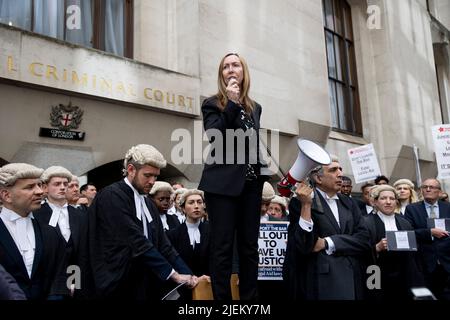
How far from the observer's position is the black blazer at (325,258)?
12.3ft

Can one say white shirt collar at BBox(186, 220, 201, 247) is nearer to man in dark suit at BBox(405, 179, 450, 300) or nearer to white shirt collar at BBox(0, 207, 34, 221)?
white shirt collar at BBox(0, 207, 34, 221)

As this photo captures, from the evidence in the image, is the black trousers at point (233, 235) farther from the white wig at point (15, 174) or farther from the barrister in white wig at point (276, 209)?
the barrister in white wig at point (276, 209)

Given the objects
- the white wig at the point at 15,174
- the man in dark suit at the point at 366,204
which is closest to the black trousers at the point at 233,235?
the white wig at the point at 15,174

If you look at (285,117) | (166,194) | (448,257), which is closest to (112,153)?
(166,194)

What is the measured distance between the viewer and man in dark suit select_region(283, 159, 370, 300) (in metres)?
3.75

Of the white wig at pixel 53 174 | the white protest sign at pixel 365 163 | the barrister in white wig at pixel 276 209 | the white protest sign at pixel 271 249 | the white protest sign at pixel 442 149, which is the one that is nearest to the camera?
the white protest sign at pixel 271 249

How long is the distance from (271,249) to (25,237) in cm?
242

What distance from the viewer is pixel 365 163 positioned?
894 centimetres

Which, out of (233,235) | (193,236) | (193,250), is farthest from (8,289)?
(193,236)

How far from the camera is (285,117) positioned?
36.9ft

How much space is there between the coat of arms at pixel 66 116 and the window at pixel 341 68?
9635 millimetres

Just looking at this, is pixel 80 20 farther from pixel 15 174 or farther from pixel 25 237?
pixel 25 237

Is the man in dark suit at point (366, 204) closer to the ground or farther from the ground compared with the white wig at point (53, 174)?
closer to the ground

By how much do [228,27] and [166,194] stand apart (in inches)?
228
